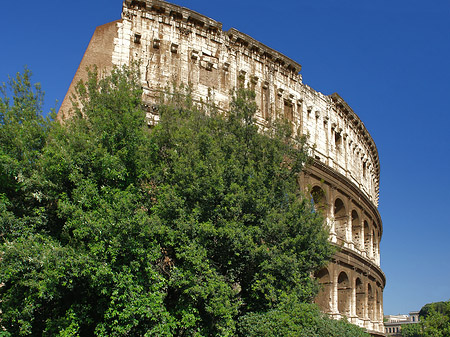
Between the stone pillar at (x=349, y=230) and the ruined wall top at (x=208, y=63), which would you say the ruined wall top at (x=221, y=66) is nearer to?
the ruined wall top at (x=208, y=63)

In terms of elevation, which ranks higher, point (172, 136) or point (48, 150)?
point (172, 136)

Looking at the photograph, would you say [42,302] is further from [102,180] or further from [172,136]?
[172,136]

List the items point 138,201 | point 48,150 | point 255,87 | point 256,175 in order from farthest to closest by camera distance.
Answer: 1. point 255,87
2. point 256,175
3. point 138,201
4. point 48,150

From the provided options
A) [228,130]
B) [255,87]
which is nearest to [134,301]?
[228,130]

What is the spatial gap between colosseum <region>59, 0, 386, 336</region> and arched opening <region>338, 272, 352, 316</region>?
5cm

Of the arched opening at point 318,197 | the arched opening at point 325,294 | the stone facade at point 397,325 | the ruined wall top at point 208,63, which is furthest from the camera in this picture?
the stone facade at point 397,325

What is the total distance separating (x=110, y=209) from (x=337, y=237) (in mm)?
16767

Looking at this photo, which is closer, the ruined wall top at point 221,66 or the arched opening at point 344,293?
the ruined wall top at point 221,66

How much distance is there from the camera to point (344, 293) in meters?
26.5

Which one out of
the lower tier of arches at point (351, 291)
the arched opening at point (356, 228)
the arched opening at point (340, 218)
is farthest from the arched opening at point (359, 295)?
the arched opening at point (340, 218)

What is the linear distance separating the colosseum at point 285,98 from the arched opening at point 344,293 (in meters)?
0.05

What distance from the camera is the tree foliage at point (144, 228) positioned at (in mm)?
12141

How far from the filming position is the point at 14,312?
40.6ft

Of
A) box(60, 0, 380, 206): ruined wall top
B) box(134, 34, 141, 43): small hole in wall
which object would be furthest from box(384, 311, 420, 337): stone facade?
box(134, 34, 141, 43): small hole in wall
